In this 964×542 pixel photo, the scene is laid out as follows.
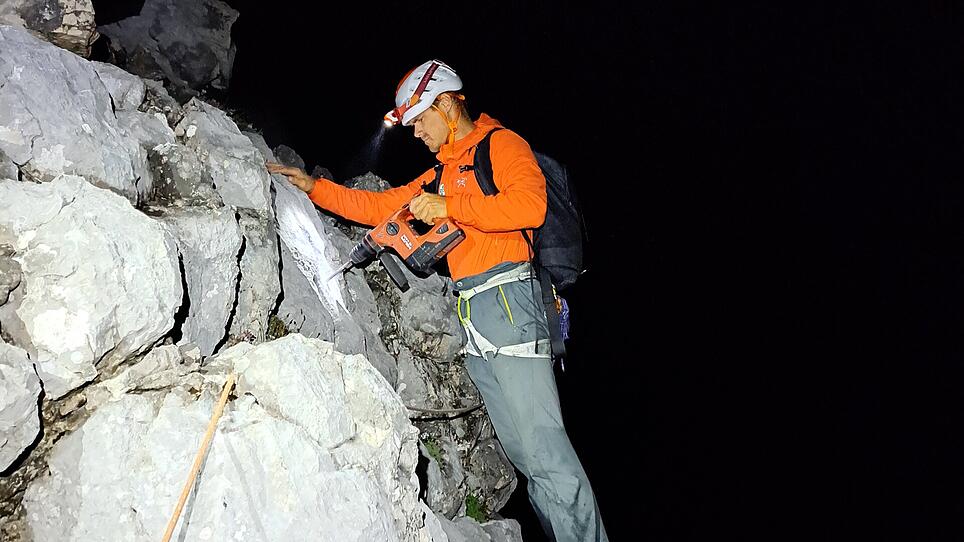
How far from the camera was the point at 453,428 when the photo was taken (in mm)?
6305

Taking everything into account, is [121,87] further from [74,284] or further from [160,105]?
[74,284]

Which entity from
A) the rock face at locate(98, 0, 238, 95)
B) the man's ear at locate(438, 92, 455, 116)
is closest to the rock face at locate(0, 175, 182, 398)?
the man's ear at locate(438, 92, 455, 116)

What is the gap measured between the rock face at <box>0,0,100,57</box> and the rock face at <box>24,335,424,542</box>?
298cm

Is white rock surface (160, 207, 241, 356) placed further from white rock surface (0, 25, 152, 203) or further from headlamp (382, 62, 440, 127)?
headlamp (382, 62, 440, 127)

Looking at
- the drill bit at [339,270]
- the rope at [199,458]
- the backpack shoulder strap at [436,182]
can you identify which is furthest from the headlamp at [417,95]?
the rope at [199,458]

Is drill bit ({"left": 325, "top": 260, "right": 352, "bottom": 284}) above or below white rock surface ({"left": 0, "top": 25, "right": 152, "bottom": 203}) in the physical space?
below

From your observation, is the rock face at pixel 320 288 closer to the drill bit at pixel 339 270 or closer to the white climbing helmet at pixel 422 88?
the drill bit at pixel 339 270

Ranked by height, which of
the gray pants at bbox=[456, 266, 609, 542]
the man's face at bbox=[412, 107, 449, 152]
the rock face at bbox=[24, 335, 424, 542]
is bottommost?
the gray pants at bbox=[456, 266, 609, 542]

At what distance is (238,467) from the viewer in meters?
2.44

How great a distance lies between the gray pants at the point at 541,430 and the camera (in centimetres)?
482

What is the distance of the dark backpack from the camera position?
5078 millimetres

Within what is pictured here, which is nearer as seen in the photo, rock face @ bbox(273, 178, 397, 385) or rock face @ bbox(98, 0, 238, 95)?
rock face @ bbox(273, 178, 397, 385)

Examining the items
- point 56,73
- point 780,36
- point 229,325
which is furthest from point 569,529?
point 780,36

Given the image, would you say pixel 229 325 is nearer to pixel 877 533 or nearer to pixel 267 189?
pixel 267 189
